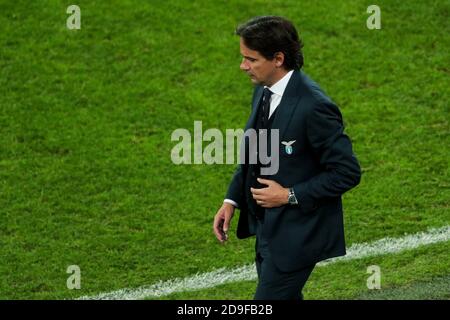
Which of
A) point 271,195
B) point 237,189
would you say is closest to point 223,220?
point 237,189

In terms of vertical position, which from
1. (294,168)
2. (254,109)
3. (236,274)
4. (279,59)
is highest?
(279,59)

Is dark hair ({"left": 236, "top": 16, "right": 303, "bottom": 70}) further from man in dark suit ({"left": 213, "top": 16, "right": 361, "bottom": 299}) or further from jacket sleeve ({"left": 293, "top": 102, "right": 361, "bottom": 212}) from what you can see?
jacket sleeve ({"left": 293, "top": 102, "right": 361, "bottom": 212})

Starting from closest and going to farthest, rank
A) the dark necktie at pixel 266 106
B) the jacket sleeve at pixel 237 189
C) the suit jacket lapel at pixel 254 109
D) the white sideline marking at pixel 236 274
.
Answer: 1. the dark necktie at pixel 266 106
2. the suit jacket lapel at pixel 254 109
3. the jacket sleeve at pixel 237 189
4. the white sideline marking at pixel 236 274

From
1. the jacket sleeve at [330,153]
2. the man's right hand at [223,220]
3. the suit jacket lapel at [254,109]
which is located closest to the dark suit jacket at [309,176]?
the jacket sleeve at [330,153]

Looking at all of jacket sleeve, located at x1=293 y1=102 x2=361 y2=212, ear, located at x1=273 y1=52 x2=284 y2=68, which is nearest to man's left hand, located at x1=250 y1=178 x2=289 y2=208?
jacket sleeve, located at x1=293 y1=102 x2=361 y2=212

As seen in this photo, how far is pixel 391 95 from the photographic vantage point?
10609mm

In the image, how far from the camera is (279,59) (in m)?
5.52

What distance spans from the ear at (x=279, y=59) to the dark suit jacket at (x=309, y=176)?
0.28 ft

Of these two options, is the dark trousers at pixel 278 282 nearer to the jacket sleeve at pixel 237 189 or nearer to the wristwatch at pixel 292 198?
the wristwatch at pixel 292 198

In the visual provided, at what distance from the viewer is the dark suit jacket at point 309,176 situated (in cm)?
538

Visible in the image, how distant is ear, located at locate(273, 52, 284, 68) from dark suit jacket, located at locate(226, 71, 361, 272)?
8cm

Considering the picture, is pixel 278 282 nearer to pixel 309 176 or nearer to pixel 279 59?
pixel 309 176

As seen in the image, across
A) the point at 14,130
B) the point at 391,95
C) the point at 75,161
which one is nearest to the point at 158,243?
the point at 75,161

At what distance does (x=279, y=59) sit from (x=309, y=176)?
23.5 inches
